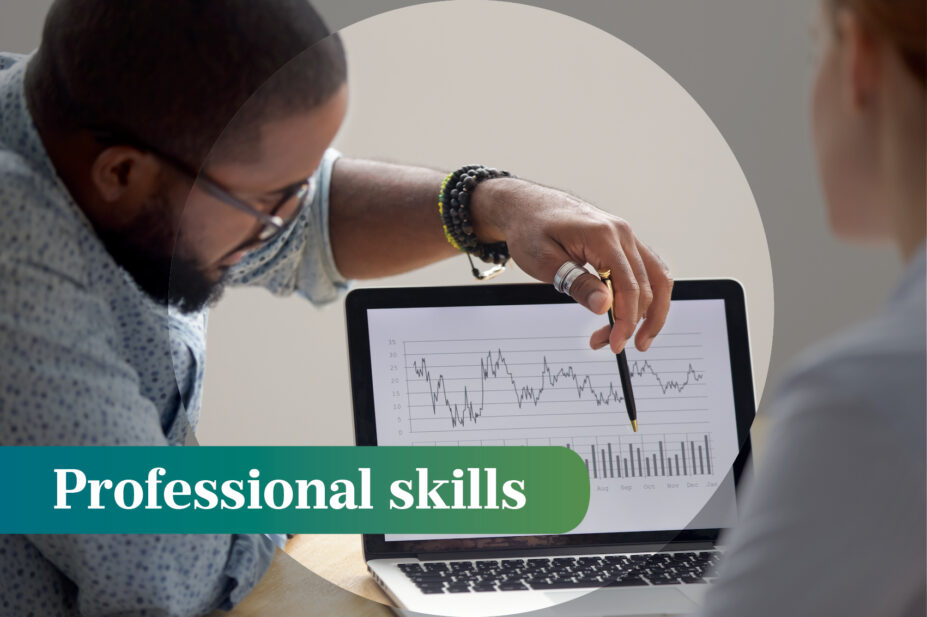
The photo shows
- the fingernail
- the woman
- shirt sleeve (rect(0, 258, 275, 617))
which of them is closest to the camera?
the woman

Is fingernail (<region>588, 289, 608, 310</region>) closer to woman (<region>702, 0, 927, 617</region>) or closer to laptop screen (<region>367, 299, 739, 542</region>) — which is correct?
laptop screen (<region>367, 299, 739, 542</region>)

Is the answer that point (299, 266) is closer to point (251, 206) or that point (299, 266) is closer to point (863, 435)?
point (251, 206)

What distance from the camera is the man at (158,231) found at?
2.54 ft

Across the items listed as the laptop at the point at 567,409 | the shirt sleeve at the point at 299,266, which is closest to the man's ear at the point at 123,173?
the shirt sleeve at the point at 299,266

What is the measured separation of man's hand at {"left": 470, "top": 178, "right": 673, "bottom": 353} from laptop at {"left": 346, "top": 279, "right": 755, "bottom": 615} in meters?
0.01

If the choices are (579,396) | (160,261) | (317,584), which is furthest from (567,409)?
(160,261)

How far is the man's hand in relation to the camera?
2.86 ft

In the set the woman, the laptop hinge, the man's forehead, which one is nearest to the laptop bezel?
the laptop hinge

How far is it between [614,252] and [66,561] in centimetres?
55

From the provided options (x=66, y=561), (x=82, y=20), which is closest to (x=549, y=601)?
(x=66, y=561)

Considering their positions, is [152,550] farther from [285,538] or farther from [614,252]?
[614,252]

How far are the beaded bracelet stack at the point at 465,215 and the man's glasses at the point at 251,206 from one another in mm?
137

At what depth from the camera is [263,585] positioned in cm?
92

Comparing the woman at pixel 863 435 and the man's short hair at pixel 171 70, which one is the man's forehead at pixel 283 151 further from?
the woman at pixel 863 435
